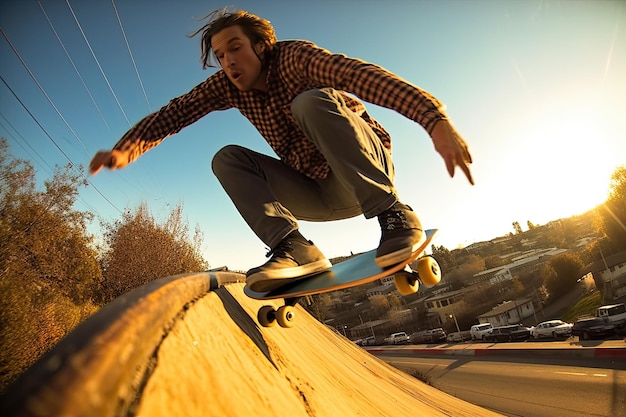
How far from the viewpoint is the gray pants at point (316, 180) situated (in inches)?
66.6

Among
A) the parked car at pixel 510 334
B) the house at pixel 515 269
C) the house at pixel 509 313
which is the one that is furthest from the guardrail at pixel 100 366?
the house at pixel 515 269

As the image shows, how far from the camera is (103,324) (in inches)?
17.1

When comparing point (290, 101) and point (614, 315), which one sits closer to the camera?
point (290, 101)

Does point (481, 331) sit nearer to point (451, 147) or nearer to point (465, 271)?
point (465, 271)

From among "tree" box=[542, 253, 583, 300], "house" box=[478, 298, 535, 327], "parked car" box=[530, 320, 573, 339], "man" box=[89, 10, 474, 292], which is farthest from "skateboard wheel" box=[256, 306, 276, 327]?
"tree" box=[542, 253, 583, 300]

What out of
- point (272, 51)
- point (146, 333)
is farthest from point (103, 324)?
point (272, 51)

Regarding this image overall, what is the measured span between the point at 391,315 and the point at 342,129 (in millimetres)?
64359

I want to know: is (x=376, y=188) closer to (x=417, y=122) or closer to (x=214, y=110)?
(x=417, y=122)

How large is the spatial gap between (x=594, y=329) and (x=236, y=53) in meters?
34.5

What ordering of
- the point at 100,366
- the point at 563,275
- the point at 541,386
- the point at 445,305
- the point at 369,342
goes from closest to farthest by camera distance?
the point at 100,366
the point at 541,386
the point at 563,275
the point at 369,342
the point at 445,305

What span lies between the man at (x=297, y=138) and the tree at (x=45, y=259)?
10.0 metres

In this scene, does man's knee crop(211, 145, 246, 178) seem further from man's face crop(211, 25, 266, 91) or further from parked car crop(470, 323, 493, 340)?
parked car crop(470, 323, 493, 340)

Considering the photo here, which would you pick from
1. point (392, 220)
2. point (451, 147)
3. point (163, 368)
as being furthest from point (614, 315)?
point (163, 368)

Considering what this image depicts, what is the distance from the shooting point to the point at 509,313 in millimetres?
47406
